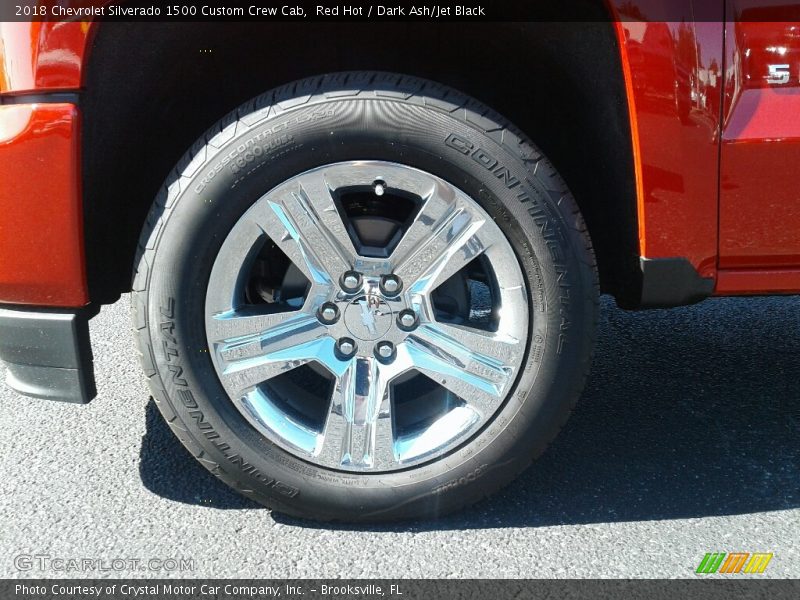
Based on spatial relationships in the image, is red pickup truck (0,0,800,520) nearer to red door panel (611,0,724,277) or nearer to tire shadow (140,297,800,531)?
red door panel (611,0,724,277)

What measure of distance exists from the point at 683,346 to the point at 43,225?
218 centimetres

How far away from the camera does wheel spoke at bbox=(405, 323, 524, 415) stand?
1.86 metres

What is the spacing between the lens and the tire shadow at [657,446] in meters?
1.97

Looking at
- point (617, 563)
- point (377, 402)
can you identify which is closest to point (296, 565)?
point (377, 402)

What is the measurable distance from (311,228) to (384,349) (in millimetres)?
327

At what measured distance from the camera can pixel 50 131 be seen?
1678 millimetres

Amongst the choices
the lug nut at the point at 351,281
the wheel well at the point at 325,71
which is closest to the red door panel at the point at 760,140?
the wheel well at the point at 325,71

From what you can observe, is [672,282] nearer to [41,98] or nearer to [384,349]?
[384,349]

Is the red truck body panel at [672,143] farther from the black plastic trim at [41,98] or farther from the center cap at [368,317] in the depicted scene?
the center cap at [368,317]

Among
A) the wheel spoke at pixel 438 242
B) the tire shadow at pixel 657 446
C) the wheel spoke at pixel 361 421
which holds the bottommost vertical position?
the tire shadow at pixel 657 446

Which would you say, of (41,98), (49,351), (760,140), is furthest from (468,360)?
(41,98)

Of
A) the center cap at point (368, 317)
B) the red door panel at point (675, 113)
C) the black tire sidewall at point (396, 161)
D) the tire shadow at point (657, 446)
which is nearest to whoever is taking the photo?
the red door panel at point (675, 113)

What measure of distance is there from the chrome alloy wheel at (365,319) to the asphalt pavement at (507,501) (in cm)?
22

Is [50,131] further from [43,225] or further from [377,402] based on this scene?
[377,402]
